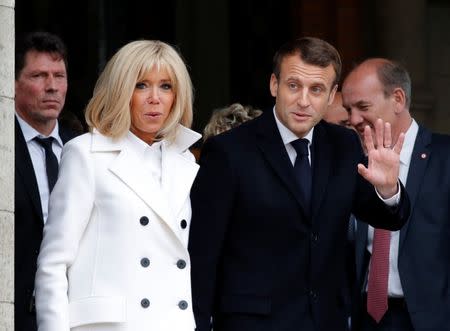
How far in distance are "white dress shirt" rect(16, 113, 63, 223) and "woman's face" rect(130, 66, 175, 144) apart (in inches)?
35.1

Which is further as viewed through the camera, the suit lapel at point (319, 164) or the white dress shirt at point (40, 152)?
the white dress shirt at point (40, 152)

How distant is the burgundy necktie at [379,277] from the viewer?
7441 mm

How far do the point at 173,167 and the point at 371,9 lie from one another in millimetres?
5634

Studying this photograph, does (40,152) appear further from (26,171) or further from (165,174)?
(165,174)

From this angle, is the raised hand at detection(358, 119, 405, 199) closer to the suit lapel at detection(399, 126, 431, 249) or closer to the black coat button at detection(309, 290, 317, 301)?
the black coat button at detection(309, 290, 317, 301)

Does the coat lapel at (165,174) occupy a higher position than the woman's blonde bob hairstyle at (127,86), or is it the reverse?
the woman's blonde bob hairstyle at (127,86)

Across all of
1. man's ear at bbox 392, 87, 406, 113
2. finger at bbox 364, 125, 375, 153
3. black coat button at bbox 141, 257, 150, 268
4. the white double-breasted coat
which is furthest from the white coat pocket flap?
man's ear at bbox 392, 87, 406, 113

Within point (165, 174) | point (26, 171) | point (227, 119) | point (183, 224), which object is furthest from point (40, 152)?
point (183, 224)

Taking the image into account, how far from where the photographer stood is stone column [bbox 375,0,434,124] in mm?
11516

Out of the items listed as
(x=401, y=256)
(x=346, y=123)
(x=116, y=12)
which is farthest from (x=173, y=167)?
(x=116, y=12)

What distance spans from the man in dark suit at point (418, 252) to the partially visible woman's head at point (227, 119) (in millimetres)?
747

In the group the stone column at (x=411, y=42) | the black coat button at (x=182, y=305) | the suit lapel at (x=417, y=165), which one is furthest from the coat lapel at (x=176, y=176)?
the stone column at (x=411, y=42)

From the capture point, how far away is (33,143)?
297 inches

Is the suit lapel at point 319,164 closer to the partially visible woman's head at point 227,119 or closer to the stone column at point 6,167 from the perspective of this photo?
the partially visible woman's head at point 227,119
